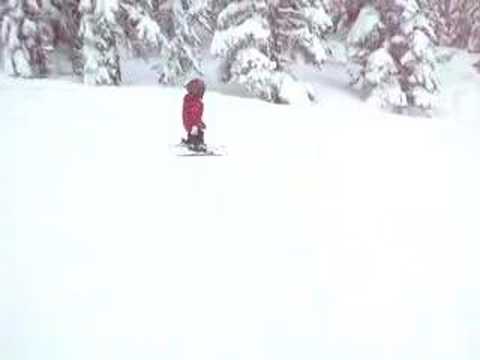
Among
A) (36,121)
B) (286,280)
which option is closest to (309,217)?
(286,280)

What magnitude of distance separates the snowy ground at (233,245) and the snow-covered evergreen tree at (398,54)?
911 centimetres

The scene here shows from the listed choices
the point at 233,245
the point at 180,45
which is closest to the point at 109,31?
the point at 180,45

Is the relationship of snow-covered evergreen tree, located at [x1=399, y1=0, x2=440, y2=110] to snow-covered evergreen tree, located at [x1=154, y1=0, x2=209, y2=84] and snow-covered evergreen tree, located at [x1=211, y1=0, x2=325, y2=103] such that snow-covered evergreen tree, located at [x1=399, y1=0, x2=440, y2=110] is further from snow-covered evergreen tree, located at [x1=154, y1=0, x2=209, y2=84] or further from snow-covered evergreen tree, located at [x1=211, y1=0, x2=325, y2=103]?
snow-covered evergreen tree, located at [x1=154, y1=0, x2=209, y2=84]

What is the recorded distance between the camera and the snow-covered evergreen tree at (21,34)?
2441 centimetres

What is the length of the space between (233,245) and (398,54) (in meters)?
18.3

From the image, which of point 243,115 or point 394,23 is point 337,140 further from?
point 394,23

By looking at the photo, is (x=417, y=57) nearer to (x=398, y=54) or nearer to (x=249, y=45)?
(x=398, y=54)

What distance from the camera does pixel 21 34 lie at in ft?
81.4

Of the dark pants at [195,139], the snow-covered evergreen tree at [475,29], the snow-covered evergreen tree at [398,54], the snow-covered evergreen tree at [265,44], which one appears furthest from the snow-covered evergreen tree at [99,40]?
the snow-covered evergreen tree at [475,29]

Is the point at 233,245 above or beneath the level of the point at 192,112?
beneath

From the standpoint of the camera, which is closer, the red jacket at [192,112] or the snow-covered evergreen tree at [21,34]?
the red jacket at [192,112]

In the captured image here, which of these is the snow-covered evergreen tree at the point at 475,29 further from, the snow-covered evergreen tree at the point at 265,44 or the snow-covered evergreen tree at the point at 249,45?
the snow-covered evergreen tree at the point at 249,45

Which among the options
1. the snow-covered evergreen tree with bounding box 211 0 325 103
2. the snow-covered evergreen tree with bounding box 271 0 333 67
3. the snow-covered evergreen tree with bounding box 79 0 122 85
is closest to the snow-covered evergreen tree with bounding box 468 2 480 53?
the snow-covered evergreen tree with bounding box 271 0 333 67

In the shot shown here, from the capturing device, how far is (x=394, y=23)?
2495 cm
